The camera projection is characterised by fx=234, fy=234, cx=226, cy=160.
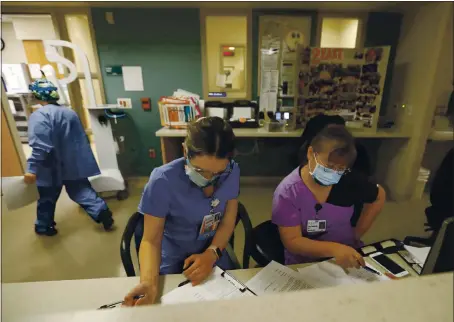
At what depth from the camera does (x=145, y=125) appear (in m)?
2.76

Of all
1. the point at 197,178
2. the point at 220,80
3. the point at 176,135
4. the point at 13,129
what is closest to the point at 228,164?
the point at 197,178

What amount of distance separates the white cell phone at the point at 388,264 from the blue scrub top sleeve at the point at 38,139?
1931 mm

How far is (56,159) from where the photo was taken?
5.77ft

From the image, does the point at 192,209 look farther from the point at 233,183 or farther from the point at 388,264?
the point at 388,264

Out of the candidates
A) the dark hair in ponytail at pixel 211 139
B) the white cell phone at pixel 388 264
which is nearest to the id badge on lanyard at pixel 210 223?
the dark hair in ponytail at pixel 211 139

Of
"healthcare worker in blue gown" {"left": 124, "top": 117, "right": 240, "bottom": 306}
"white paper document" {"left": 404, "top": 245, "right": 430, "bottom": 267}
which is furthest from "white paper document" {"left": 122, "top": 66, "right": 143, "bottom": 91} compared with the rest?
"white paper document" {"left": 404, "top": 245, "right": 430, "bottom": 267}

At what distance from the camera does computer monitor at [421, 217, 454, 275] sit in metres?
0.47

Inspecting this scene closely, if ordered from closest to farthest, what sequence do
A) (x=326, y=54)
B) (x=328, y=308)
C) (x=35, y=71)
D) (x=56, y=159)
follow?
(x=328, y=308) → (x=35, y=71) → (x=56, y=159) → (x=326, y=54)

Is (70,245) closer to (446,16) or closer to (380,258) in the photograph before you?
(380,258)

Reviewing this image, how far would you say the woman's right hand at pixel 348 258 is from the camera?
2.49 feet

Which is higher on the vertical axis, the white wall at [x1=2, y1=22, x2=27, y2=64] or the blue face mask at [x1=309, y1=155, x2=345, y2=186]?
the white wall at [x1=2, y1=22, x2=27, y2=64]

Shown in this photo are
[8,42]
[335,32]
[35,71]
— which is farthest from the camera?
[335,32]

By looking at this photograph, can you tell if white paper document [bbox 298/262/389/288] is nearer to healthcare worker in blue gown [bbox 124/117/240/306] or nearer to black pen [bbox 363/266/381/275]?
black pen [bbox 363/266/381/275]

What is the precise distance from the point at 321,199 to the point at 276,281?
368 millimetres
